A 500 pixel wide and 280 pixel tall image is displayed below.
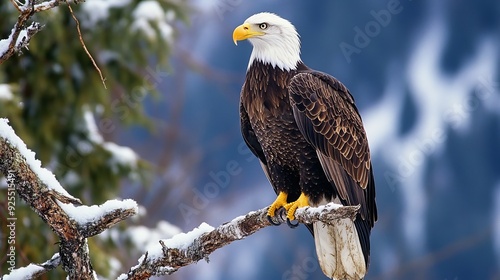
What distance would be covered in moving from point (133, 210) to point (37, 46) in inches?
163

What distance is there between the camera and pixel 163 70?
22.7ft

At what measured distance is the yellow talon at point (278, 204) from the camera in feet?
13.2

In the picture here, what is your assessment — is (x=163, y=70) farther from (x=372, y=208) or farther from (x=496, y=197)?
(x=496, y=197)

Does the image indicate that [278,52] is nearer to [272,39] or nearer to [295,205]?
[272,39]

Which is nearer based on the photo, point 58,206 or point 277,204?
point 58,206

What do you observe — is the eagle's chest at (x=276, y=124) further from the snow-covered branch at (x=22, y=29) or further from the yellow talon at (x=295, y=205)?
the snow-covered branch at (x=22, y=29)

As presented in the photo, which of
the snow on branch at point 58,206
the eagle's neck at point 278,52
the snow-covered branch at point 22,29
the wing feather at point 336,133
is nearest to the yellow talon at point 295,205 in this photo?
the wing feather at point 336,133

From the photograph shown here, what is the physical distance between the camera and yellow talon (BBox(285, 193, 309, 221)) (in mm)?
4066

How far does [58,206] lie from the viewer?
277cm

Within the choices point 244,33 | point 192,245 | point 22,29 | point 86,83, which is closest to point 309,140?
point 244,33

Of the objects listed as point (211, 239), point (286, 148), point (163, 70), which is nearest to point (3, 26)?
point (163, 70)

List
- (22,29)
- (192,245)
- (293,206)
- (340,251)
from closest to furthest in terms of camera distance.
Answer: (22,29) < (192,245) < (293,206) < (340,251)

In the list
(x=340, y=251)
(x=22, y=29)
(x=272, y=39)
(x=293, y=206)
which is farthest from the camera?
(x=272, y=39)

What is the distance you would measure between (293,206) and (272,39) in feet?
3.07
